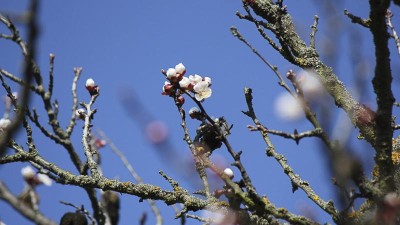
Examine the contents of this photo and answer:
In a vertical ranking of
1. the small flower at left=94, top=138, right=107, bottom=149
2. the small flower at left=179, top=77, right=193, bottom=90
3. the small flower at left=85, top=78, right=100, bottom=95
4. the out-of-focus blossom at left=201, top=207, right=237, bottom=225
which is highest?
the small flower at left=94, top=138, right=107, bottom=149

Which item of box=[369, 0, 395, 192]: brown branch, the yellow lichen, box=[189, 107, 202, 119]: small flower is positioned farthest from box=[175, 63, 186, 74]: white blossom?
the yellow lichen

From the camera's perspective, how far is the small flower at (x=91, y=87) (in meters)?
3.46

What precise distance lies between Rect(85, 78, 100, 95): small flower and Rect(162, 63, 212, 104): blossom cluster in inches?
42.0

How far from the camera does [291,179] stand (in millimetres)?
2697

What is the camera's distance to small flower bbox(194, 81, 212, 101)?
8.11ft

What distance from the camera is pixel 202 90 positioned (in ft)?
8.14

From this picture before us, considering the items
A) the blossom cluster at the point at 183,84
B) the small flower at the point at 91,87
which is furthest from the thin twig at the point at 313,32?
the small flower at the point at 91,87

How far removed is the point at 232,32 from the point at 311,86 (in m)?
0.88

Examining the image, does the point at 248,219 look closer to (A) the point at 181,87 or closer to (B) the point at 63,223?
(A) the point at 181,87

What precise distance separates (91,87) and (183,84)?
1263mm

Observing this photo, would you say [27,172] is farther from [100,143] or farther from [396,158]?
[396,158]

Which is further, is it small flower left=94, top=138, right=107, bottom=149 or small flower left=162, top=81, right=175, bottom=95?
small flower left=94, top=138, right=107, bottom=149

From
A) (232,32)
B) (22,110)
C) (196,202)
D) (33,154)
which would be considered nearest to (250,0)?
(232,32)

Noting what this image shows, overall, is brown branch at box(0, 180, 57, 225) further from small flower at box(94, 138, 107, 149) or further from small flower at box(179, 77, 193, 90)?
small flower at box(94, 138, 107, 149)
